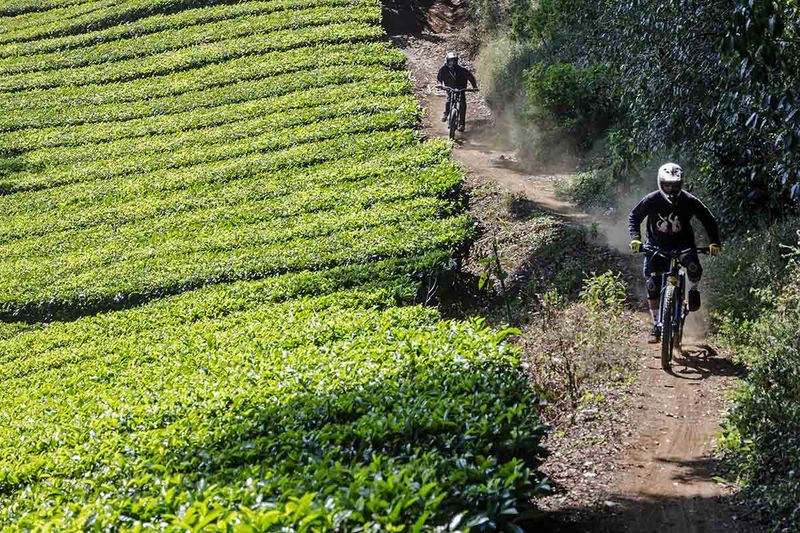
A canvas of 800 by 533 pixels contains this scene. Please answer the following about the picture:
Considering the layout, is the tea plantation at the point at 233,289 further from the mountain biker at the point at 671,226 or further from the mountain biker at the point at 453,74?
the mountain biker at the point at 671,226

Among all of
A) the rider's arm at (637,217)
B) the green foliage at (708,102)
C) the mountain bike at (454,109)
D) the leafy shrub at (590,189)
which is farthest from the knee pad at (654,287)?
the mountain bike at (454,109)

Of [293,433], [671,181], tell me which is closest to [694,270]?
[671,181]

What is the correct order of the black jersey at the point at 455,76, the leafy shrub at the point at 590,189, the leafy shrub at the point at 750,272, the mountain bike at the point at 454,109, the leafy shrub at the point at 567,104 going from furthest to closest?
the mountain bike at the point at 454,109
the black jersey at the point at 455,76
the leafy shrub at the point at 567,104
the leafy shrub at the point at 590,189
the leafy shrub at the point at 750,272

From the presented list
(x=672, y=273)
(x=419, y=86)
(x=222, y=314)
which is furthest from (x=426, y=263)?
(x=419, y=86)

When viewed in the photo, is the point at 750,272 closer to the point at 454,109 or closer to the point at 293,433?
the point at 293,433

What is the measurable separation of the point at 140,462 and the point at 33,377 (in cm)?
985

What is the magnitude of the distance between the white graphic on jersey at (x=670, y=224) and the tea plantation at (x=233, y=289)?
3.43 metres

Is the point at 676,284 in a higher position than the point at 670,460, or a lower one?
higher

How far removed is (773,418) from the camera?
357 inches

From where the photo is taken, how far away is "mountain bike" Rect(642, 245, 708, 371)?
12.2 metres

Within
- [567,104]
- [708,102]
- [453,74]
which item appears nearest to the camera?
[708,102]

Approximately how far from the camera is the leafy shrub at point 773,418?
820cm

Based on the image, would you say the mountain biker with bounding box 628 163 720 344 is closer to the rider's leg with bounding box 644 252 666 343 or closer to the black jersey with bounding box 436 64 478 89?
the rider's leg with bounding box 644 252 666 343

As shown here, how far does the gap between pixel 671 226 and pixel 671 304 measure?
108 centimetres
